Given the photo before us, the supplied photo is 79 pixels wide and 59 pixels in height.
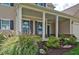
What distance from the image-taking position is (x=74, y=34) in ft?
79.2

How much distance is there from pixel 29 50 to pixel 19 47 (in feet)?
1.52

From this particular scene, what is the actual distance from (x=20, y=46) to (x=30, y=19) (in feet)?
35.6

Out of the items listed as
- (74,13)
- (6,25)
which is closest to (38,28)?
(6,25)

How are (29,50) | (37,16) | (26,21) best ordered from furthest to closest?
(37,16) → (26,21) → (29,50)

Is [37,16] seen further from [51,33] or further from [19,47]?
[19,47]

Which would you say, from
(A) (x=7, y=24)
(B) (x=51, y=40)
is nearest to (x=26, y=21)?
(A) (x=7, y=24)

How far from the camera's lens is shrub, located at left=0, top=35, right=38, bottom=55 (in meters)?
9.05

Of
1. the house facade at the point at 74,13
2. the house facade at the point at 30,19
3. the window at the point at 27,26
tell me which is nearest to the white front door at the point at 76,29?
the house facade at the point at 74,13

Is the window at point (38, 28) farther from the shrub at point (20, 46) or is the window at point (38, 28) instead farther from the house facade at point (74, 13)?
the shrub at point (20, 46)

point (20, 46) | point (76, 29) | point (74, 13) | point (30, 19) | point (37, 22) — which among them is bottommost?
point (20, 46)

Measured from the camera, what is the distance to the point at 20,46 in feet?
30.4

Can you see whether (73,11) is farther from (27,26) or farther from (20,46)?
(20,46)

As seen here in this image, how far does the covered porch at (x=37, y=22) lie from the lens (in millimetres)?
17564

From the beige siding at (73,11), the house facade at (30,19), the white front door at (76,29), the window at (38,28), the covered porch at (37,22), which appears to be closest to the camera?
the house facade at (30,19)
